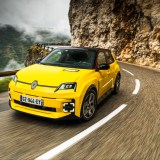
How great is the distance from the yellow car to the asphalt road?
310mm

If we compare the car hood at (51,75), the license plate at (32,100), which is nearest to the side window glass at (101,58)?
the car hood at (51,75)

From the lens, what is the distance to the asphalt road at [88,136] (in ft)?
13.4

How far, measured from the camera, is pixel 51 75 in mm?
5383

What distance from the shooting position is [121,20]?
95.3 feet

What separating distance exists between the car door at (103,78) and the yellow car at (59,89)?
0.09ft

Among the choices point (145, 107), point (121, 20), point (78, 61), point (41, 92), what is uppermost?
point (121, 20)

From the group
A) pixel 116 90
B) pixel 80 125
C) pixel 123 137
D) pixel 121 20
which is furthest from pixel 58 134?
pixel 121 20

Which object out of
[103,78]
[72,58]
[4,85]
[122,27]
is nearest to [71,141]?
[103,78]

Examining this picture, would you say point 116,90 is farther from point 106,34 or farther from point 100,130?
point 106,34

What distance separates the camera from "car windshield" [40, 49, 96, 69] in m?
6.28

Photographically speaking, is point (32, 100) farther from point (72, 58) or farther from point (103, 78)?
point (103, 78)

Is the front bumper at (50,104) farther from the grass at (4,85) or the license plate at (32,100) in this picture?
the grass at (4,85)

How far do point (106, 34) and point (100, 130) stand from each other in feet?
93.8

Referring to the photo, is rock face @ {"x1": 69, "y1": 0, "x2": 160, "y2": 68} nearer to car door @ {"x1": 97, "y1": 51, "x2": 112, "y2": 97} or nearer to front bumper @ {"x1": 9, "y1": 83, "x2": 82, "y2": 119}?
car door @ {"x1": 97, "y1": 51, "x2": 112, "y2": 97}
